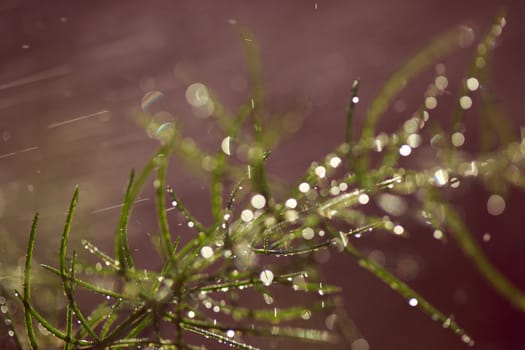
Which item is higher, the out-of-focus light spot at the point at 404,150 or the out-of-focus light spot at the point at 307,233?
the out-of-focus light spot at the point at 404,150

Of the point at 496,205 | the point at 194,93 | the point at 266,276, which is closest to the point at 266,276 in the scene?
the point at 266,276

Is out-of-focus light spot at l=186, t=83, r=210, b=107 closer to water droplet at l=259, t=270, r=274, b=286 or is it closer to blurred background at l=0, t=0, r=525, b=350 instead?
blurred background at l=0, t=0, r=525, b=350

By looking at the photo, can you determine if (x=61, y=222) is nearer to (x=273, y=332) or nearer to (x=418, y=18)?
(x=273, y=332)

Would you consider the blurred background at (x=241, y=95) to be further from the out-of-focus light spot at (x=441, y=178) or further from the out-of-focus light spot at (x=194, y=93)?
the out-of-focus light spot at (x=441, y=178)

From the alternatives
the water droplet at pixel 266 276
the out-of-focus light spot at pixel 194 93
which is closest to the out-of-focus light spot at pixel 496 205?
the out-of-focus light spot at pixel 194 93

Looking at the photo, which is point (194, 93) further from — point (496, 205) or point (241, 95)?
point (496, 205)

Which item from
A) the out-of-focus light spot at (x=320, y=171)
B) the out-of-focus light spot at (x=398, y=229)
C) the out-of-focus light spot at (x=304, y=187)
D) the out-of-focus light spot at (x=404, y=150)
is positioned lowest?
the out-of-focus light spot at (x=398, y=229)

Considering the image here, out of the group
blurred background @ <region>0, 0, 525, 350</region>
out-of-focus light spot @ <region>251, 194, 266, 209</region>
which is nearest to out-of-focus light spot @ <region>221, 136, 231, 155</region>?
out-of-focus light spot @ <region>251, 194, 266, 209</region>

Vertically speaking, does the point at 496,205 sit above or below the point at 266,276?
below
